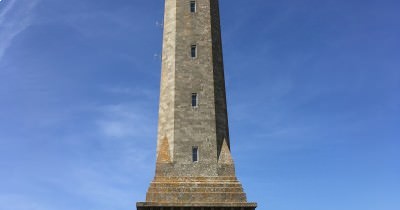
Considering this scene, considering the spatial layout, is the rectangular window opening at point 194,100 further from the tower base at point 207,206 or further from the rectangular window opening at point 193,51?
the tower base at point 207,206

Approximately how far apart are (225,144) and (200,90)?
3.12m

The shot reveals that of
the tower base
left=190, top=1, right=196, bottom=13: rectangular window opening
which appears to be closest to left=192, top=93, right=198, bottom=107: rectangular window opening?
left=190, top=1, right=196, bottom=13: rectangular window opening

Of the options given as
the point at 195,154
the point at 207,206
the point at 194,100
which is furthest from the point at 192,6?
the point at 207,206

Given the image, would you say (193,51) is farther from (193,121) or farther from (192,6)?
(193,121)

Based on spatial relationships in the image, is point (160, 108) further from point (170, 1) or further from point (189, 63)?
point (170, 1)

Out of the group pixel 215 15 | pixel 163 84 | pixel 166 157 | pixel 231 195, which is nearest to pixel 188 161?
pixel 166 157

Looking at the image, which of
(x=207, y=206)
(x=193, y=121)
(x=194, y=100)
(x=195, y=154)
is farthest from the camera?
(x=194, y=100)

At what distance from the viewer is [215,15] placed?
27.1 metres

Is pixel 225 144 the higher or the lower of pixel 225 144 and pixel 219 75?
the lower

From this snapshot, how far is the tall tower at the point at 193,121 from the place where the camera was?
72.3 feet

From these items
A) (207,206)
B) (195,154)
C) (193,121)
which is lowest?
(207,206)

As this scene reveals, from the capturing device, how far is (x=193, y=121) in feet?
78.3

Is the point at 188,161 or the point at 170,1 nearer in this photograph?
the point at 188,161

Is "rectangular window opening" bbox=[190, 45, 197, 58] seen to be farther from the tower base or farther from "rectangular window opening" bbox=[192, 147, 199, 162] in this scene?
the tower base
